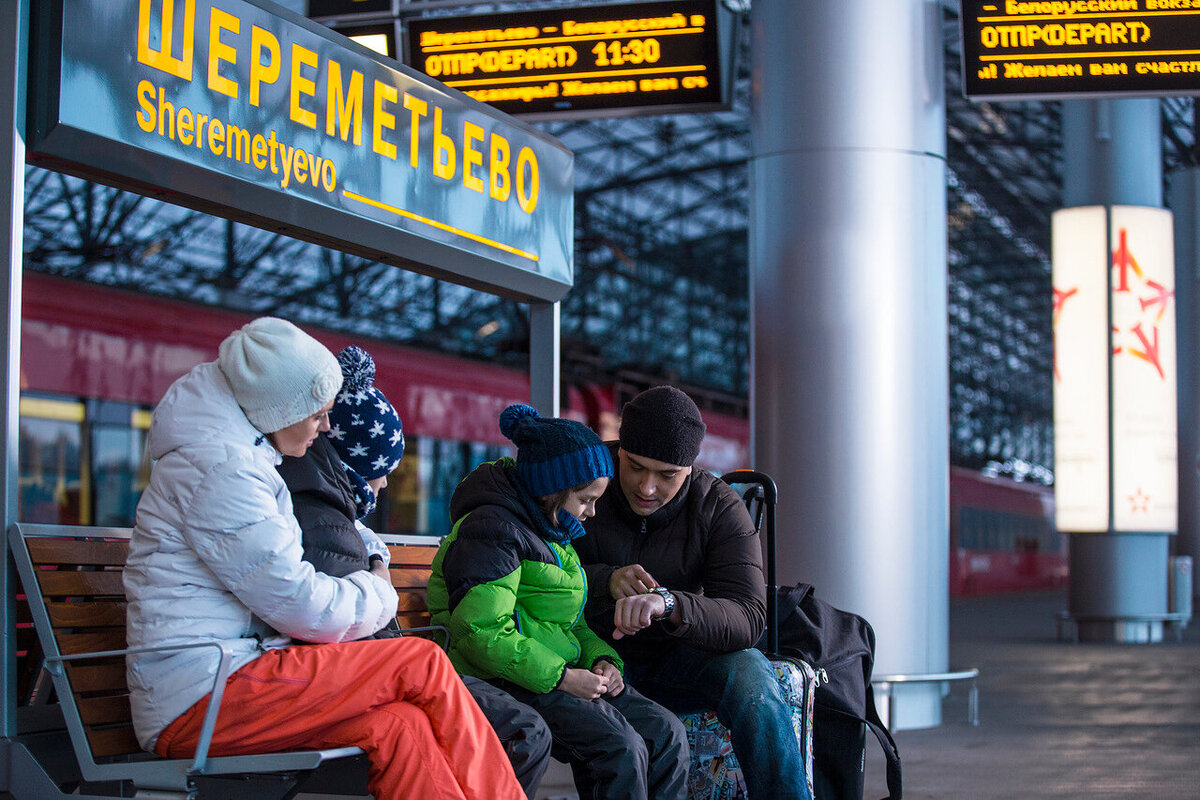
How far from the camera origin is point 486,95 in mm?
7543

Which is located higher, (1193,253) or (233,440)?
(1193,253)

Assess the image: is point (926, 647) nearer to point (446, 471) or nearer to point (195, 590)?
point (195, 590)

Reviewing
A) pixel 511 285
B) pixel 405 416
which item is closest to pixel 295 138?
pixel 511 285

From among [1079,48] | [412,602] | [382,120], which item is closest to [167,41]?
[382,120]

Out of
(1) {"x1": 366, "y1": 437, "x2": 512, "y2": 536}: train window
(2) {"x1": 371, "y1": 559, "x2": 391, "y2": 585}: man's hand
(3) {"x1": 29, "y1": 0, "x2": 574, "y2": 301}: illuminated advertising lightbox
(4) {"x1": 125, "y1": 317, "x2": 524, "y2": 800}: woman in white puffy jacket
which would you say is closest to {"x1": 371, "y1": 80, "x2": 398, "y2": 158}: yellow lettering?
(3) {"x1": 29, "y1": 0, "x2": 574, "y2": 301}: illuminated advertising lightbox

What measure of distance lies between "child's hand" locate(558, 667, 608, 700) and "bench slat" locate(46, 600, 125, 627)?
1.00m

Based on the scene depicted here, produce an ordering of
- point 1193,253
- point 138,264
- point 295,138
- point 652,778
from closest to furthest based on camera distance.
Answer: point 652,778 → point 295,138 → point 138,264 → point 1193,253

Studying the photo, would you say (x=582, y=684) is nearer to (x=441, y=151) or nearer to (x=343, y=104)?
(x=343, y=104)

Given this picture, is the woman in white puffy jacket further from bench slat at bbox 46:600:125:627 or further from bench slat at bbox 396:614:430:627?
bench slat at bbox 396:614:430:627

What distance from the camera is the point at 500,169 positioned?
15.8ft

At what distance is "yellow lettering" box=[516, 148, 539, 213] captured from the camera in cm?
495

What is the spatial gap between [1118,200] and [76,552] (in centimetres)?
1325

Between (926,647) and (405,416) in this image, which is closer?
(926,647)

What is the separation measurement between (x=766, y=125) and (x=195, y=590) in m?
5.44
